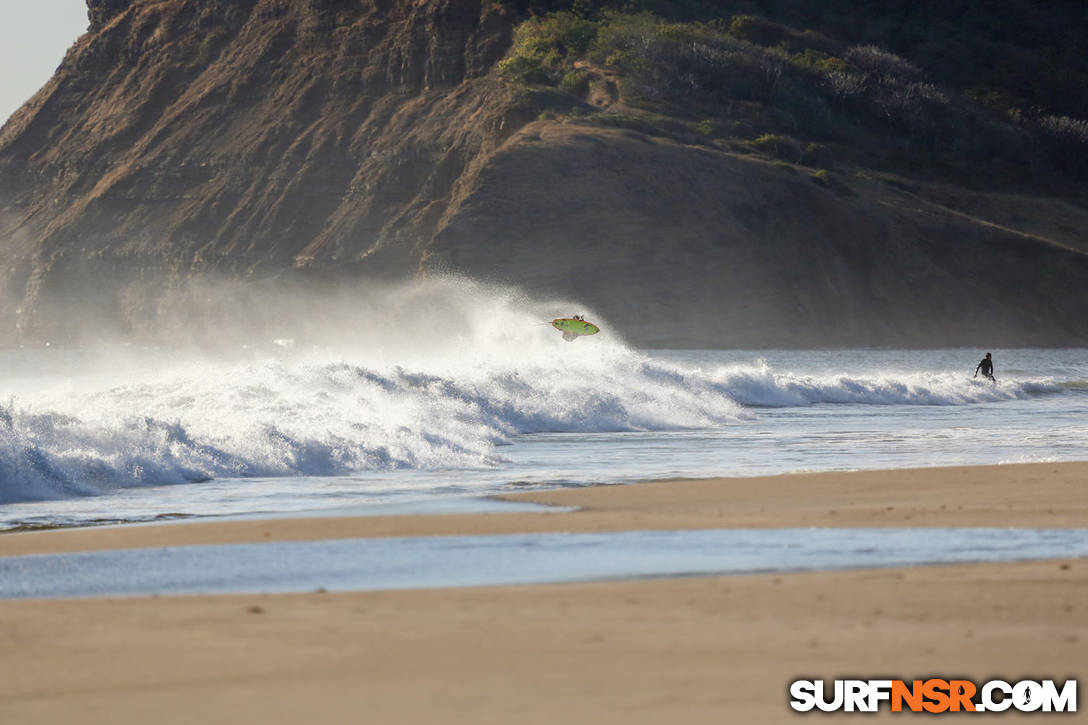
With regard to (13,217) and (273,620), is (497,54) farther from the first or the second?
(273,620)

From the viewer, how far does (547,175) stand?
8875cm

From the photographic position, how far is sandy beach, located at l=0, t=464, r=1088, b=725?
6301mm

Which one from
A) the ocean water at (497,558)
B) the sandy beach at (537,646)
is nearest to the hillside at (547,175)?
the ocean water at (497,558)

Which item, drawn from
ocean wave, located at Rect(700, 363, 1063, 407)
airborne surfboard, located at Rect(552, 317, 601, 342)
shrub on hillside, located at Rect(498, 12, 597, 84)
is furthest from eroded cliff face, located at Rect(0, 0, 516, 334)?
ocean wave, located at Rect(700, 363, 1063, 407)

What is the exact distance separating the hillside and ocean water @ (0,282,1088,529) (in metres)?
44.1

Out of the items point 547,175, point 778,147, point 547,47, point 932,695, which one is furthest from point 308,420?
point 547,47

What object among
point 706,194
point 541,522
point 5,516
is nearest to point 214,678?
point 541,522

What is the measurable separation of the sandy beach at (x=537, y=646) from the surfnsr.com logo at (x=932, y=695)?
14 centimetres

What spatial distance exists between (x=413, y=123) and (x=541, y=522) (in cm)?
8640

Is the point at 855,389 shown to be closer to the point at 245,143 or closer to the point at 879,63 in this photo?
the point at 245,143

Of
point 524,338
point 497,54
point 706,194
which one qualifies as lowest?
point 524,338

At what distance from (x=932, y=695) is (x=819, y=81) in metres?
112

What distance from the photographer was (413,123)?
96.9 m

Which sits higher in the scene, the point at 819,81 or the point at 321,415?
the point at 819,81
